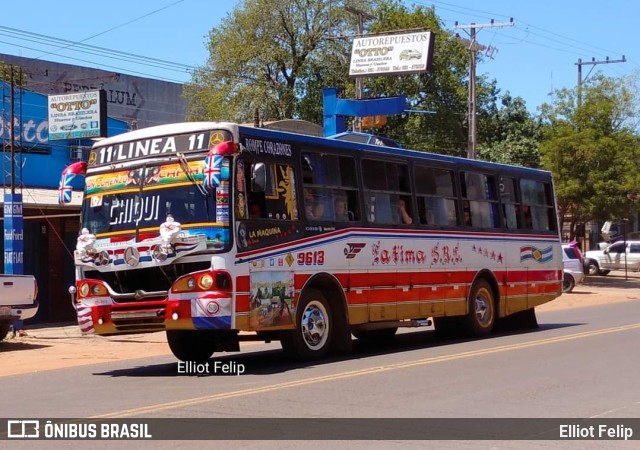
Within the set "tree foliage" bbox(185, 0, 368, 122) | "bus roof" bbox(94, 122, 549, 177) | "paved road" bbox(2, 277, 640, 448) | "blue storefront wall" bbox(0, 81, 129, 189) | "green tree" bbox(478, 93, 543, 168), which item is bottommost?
"paved road" bbox(2, 277, 640, 448)

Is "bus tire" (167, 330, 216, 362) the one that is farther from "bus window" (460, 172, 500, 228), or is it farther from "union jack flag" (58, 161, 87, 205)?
"bus window" (460, 172, 500, 228)

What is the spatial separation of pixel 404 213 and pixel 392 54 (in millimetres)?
18465

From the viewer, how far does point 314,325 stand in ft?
44.6

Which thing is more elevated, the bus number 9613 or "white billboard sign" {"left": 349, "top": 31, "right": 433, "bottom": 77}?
"white billboard sign" {"left": 349, "top": 31, "right": 433, "bottom": 77}

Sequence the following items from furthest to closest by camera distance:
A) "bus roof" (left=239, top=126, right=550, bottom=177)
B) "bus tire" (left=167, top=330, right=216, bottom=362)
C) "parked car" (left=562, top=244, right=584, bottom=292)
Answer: "parked car" (left=562, top=244, right=584, bottom=292) → "bus tire" (left=167, top=330, right=216, bottom=362) → "bus roof" (left=239, top=126, right=550, bottom=177)

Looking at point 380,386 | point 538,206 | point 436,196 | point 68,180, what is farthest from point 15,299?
point 538,206

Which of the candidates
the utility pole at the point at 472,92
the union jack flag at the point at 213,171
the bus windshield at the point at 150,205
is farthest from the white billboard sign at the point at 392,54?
the union jack flag at the point at 213,171

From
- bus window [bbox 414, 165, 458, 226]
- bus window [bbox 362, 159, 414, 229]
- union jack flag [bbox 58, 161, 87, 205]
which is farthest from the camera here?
bus window [bbox 414, 165, 458, 226]

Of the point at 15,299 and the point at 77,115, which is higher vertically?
the point at 77,115

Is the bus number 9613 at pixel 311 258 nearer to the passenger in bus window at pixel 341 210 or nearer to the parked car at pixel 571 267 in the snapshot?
the passenger in bus window at pixel 341 210

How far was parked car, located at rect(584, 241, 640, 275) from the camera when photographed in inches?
1799

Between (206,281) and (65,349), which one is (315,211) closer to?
(206,281)

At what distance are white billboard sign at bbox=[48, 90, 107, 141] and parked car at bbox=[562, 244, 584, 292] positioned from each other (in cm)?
1738

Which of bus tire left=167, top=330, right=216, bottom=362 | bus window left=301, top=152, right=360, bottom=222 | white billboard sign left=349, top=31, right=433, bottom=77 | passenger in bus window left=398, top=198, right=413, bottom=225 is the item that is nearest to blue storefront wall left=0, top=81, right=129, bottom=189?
white billboard sign left=349, top=31, right=433, bottom=77
